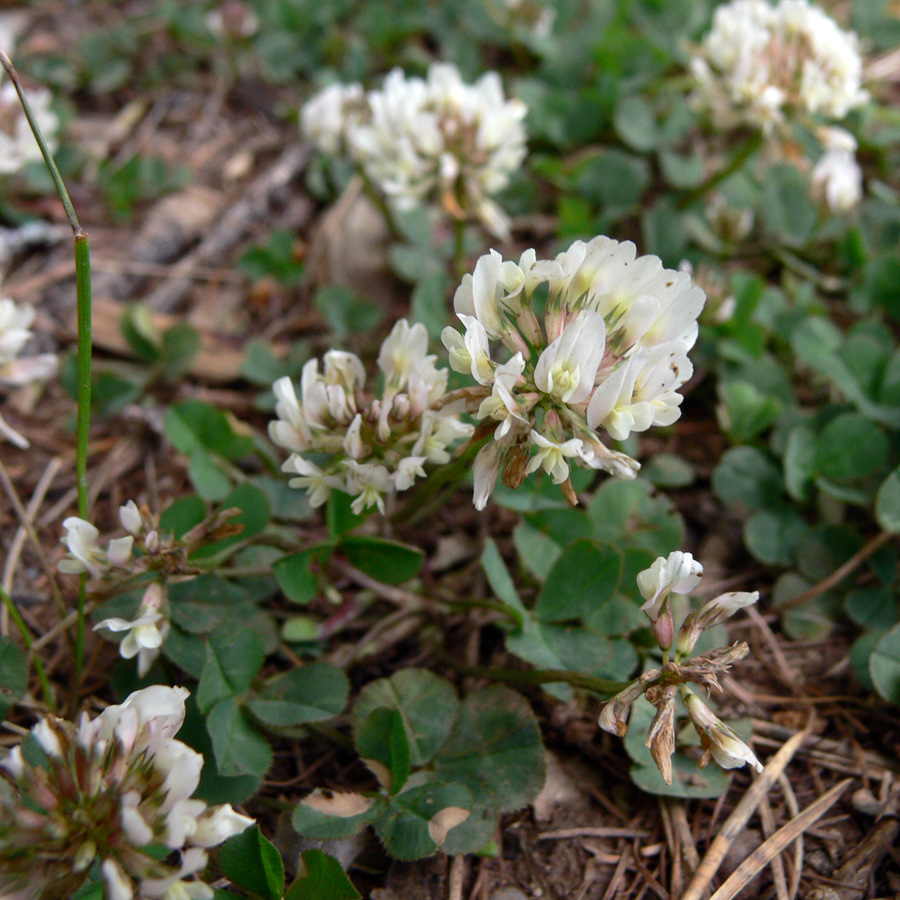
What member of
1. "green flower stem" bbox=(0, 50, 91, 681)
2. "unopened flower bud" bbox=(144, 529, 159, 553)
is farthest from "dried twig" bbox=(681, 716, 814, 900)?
"green flower stem" bbox=(0, 50, 91, 681)

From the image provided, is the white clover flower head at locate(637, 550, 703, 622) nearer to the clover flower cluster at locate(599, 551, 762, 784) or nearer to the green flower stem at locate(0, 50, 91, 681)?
the clover flower cluster at locate(599, 551, 762, 784)

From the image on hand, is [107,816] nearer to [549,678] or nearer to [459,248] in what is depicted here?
[549,678]

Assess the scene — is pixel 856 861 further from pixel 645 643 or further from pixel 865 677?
pixel 645 643

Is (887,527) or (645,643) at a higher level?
(887,527)

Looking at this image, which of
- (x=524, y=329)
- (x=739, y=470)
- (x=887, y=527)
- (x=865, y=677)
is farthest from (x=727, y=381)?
(x=524, y=329)

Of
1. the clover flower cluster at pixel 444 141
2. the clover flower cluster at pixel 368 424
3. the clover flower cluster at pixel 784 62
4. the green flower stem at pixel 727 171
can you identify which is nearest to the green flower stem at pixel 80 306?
the clover flower cluster at pixel 368 424
